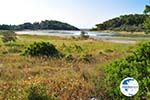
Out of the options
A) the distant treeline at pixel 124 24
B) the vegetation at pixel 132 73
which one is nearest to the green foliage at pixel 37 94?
the vegetation at pixel 132 73

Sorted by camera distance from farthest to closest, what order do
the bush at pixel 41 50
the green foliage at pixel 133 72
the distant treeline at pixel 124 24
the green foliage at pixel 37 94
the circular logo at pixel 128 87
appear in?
1. the distant treeline at pixel 124 24
2. the bush at pixel 41 50
3. the green foliage at pixel 133 72
4. the green foliage at pixel 37 94
5. the circular logo at pixel 128 87

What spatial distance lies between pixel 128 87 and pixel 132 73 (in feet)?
10.2

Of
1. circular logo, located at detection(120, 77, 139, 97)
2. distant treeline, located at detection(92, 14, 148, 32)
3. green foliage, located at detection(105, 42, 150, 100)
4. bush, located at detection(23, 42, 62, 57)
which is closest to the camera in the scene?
circular logo, located at detection(120, 77, 139, 97)

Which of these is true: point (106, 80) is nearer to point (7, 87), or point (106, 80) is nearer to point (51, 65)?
point (7, 87)

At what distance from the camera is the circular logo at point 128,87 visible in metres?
7.76

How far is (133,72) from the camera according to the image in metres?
11.0

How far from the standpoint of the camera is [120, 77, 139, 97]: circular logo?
306 inches

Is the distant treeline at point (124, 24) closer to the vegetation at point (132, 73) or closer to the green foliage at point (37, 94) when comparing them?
the vegetation at point (132, 73)

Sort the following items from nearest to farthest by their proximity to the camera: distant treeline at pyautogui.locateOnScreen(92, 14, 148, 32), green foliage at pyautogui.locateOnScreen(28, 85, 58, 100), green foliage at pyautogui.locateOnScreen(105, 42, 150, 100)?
green foliage at pyautogui.locateOnScreen(28, 85, 58, 100), green foliage at pyautogui.locateOnScreen(105, 42, 150, 100), distant treeline at pyautogui.locateOnScreen(92, 14, 148, 32)

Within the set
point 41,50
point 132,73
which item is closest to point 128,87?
point 132,73

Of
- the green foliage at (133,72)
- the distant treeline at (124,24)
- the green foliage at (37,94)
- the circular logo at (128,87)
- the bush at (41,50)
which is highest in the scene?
the circular logo at (128,87)

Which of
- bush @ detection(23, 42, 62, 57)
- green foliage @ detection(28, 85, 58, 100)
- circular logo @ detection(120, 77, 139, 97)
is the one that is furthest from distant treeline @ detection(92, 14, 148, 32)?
circular logo @ detection(120, 77, 139, 97)

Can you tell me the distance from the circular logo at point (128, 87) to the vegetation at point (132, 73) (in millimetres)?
2030

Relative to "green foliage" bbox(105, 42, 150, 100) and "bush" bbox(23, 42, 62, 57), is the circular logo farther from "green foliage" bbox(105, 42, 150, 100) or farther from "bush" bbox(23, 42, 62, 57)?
"bush" bbox(23, 42, 62, 57)
